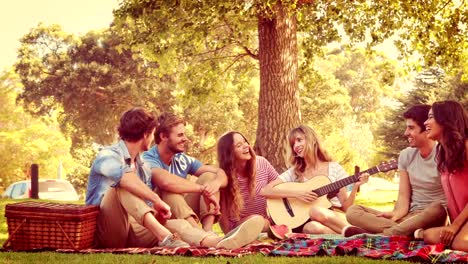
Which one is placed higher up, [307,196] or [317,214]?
[307,196]

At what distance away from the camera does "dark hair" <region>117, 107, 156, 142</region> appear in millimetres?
5863

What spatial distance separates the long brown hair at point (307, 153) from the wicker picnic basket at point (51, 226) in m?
2.24

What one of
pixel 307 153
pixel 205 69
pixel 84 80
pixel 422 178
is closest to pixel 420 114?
pixel 422 178

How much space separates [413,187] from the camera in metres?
6.20

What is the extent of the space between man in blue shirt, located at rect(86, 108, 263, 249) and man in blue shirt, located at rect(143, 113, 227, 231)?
0.20 metres

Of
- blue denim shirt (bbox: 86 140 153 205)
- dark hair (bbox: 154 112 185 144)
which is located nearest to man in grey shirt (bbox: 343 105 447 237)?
dark hair (bbox: 154 112 185 144)

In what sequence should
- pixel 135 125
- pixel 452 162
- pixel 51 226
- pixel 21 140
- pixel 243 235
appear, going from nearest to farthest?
pixel 452 162
pixel 243 235
pixel 51 226
pixel 135 125
pixel 21 140

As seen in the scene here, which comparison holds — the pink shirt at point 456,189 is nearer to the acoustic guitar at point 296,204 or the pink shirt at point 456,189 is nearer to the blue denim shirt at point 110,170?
the acoustic guitar at point 296,204

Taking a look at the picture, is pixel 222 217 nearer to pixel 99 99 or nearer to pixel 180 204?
pixel 180 204

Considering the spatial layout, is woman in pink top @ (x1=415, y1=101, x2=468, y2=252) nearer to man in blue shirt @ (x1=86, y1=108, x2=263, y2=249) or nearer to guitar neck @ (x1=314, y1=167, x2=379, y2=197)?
guitar neck @ (x1=314, y1=167, x2=379, y2=197)

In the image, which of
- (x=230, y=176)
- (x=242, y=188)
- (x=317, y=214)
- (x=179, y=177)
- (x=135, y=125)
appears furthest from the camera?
(x=242, y=188)

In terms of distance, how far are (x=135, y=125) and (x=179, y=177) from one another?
600mm

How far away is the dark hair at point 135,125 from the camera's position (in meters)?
5.86

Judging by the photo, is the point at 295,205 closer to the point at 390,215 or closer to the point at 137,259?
the point at 390,215
